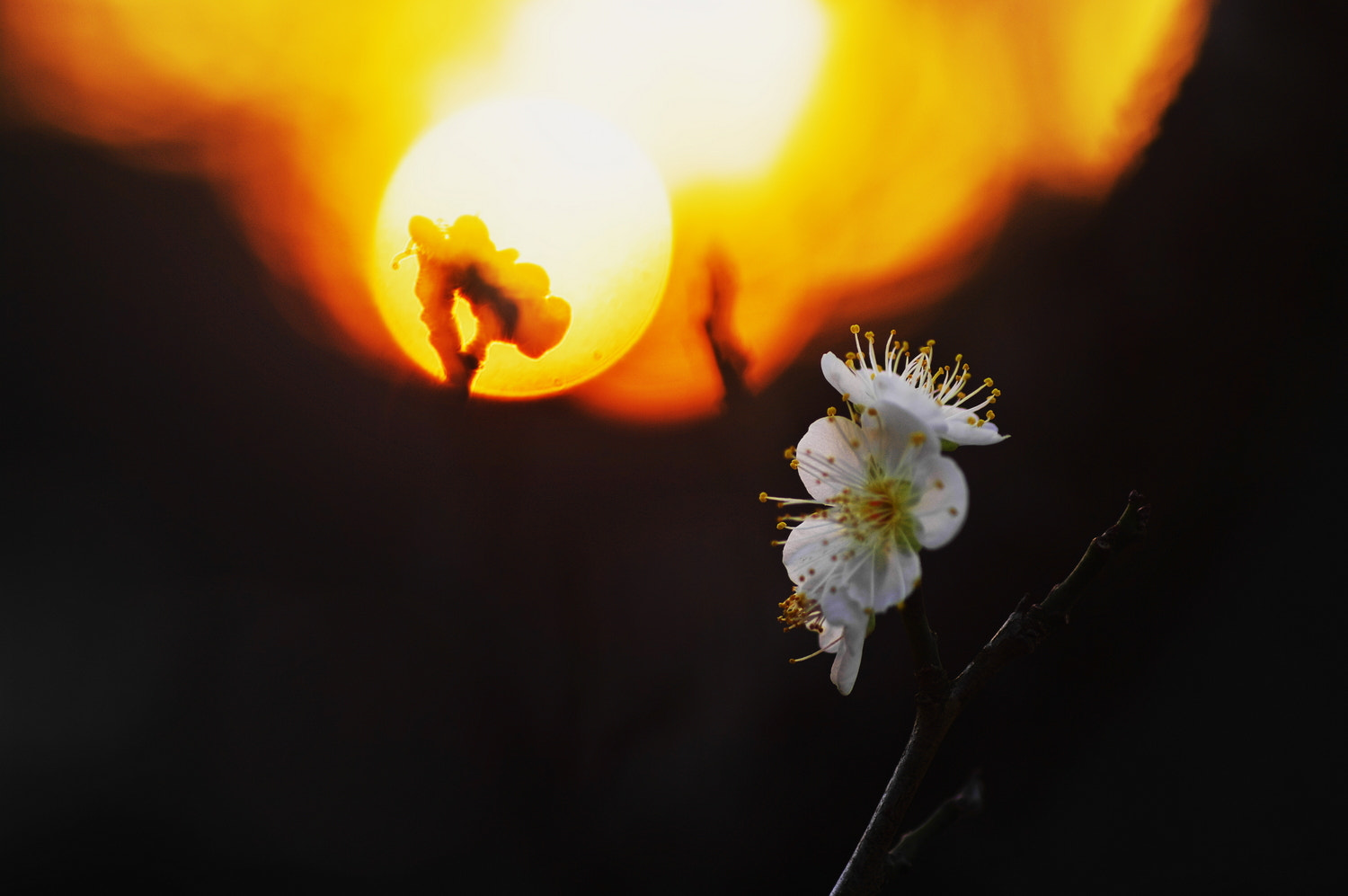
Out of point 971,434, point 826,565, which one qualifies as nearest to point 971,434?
point 971,434

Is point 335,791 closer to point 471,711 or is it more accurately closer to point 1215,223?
point 471,711

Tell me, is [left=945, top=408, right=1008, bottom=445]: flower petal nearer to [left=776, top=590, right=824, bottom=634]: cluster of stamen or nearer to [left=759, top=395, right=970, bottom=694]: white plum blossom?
[left=759, top=395, right=970, bottom=694]: white plum blossom

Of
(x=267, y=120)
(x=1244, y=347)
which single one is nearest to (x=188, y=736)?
(x=267, y=120)

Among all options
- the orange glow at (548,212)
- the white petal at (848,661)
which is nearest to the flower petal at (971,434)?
the white petal at (848,661)

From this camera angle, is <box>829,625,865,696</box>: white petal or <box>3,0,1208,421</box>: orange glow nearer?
<box>829,625,865,696</box>: white petal

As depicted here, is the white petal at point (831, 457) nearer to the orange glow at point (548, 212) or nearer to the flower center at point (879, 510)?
the flower center at point (879, 510)

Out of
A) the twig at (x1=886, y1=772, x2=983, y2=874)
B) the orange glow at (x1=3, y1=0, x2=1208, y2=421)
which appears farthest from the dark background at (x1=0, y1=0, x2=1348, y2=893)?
the twig at (x1=886, y1=772, x2=983, y2=874)

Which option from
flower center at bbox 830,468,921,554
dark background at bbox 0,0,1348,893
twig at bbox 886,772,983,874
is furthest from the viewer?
dark background at bbox 0,0,1348,893
